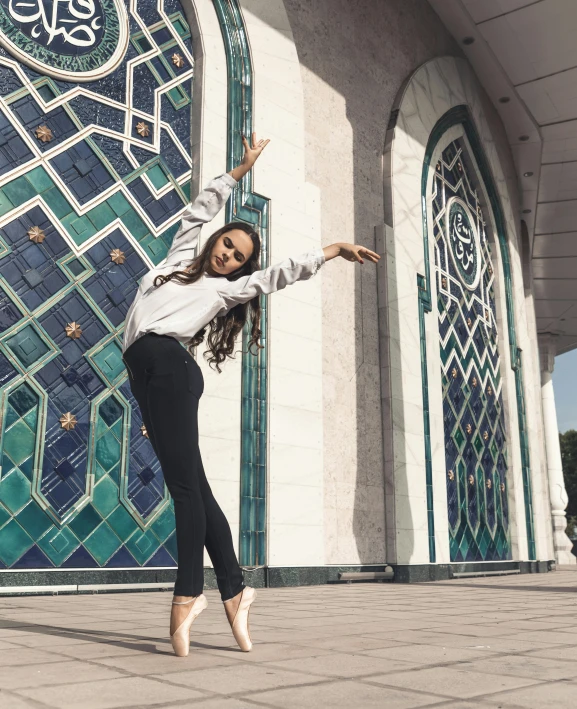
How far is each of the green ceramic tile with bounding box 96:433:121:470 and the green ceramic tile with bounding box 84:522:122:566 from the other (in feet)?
1.39

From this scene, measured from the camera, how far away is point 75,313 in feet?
17.2

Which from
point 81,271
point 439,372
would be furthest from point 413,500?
point 81,271

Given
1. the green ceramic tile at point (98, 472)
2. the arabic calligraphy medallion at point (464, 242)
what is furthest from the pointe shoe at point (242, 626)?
the arabic calligraphy medallion at point (464, 242)

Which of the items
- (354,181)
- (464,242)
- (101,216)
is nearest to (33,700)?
(101,216)

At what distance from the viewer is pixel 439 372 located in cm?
895

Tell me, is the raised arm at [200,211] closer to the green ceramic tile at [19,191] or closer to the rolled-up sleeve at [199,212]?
the rolled-up sleeve at [199,212]

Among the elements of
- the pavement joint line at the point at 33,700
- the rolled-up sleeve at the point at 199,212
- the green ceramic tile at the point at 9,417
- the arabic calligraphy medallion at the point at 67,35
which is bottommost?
the pavement joint line at the point at 33,700

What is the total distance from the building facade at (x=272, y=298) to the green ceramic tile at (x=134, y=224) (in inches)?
0.7

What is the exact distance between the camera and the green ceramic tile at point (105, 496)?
5.09 metres

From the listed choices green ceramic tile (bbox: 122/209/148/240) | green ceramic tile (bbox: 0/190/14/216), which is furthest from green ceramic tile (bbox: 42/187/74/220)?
green ceramic tile (bbox: 122/209/148/240)

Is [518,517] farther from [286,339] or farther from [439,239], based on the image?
[286,339]

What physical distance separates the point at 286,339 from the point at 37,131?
2.72 metres

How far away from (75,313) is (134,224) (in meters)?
0.99

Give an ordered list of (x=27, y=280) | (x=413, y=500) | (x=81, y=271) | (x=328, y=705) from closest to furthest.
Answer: (x=328, y=705) < (x=27, y=280) < (x=81, y=271) < (x=413, y=500)
